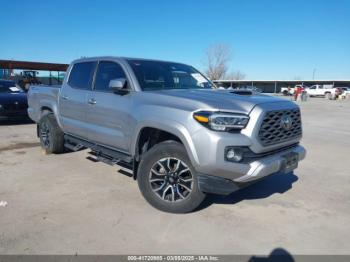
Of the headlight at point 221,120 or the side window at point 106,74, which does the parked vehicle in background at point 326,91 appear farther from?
the headlight at point 221,120

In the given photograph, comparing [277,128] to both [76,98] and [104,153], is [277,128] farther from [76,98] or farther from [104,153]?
[76,98]

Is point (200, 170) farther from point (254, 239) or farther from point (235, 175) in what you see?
point (254, 239)

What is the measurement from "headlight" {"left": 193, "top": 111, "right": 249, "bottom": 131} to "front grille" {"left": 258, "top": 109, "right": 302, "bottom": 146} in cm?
27

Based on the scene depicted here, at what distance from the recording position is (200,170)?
3.45 meters

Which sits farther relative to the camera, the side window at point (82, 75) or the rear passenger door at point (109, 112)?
the side window at point (82, 75)

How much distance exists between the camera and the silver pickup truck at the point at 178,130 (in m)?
3.38

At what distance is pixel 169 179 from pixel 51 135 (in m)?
3.58

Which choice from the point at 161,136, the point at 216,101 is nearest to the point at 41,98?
the point at 161,136

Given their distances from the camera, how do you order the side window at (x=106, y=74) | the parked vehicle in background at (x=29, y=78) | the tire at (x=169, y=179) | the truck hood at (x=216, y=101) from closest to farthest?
the truck hood at (x=216, y=101) → the tire at (x=169, y=179) → the side window at (x=106, y=74) → the parked vehicle in background at (x=29, y=78)

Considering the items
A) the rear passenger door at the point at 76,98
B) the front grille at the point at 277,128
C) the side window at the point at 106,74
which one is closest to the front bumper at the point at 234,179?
the front grille at the point at 277,128

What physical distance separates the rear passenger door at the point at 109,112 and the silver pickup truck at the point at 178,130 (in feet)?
0.05

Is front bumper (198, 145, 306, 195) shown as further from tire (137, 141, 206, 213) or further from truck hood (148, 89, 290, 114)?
truck hood (148, 89, 290, 114)

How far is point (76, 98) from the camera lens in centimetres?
541

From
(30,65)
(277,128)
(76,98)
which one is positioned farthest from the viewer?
(30,65)
